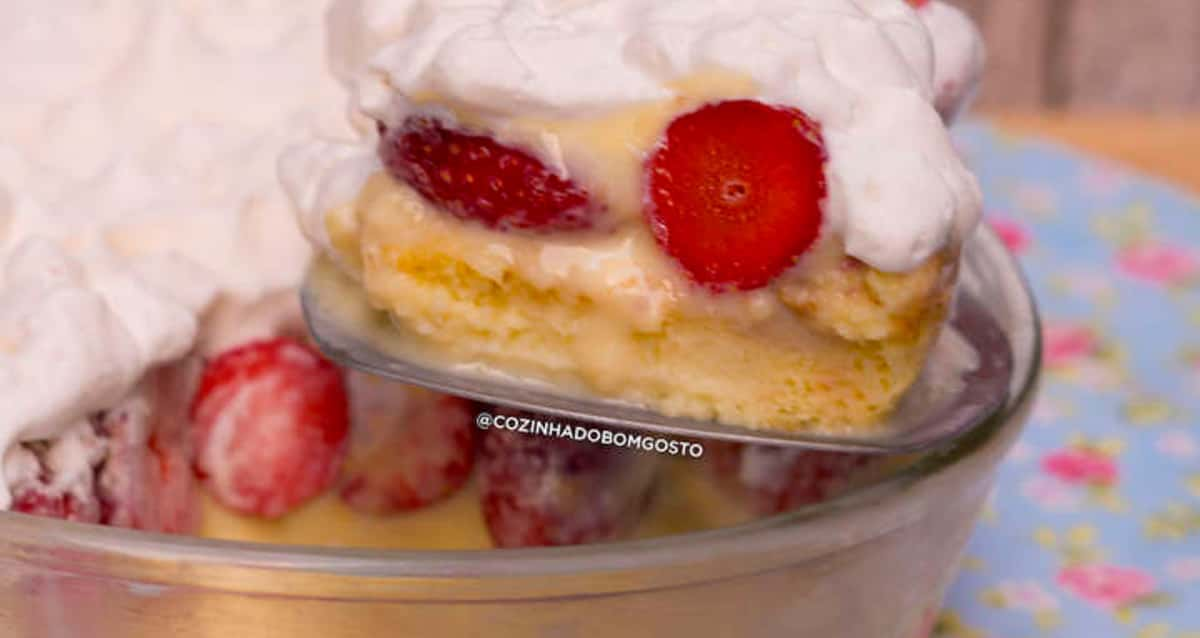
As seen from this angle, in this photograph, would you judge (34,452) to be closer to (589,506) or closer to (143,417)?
(143,417)

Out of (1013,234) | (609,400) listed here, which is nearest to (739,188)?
(609,400)

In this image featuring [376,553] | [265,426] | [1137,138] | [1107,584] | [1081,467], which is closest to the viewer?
[376,553]

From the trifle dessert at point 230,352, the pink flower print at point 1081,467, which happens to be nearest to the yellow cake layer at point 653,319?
the trifle dessert at point 230,352

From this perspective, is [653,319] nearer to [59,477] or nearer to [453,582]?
[453,582]

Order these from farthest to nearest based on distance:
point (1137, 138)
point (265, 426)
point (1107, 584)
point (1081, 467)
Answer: point (1137, 138) < point (1081, 467) < point (1107, 584) < point (265, 426)

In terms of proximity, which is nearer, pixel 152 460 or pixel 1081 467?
pixel 152 460

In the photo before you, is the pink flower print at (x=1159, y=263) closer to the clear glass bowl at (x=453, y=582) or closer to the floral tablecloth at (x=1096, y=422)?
the floral tablecloth at (x=1096, y=422)

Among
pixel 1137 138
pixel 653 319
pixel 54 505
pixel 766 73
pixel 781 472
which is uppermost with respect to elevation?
pixel 766 73

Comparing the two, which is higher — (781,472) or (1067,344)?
(781,472)
